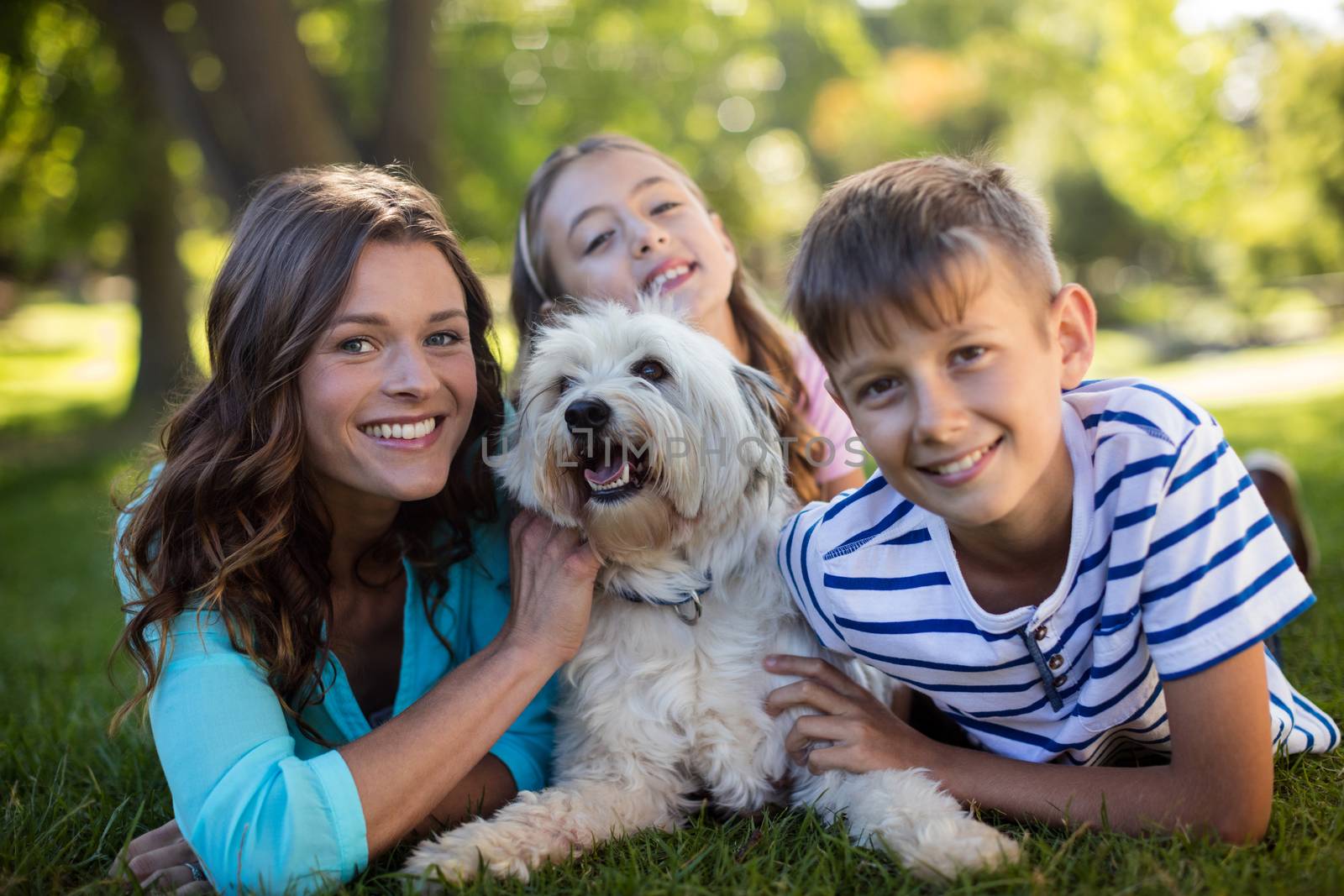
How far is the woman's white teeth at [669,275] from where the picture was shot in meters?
3.62

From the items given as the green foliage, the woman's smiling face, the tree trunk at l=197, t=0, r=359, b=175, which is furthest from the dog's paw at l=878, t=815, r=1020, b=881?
the green foliage

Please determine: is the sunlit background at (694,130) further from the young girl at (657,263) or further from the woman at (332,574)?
the woman at (332,574)

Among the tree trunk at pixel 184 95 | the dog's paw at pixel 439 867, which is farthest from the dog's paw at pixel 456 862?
the tree trunk at pixel 184 95

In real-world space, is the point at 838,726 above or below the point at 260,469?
below

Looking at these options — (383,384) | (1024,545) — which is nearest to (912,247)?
(1024,545)

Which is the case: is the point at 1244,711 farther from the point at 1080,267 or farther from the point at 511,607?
the point at 1080,267

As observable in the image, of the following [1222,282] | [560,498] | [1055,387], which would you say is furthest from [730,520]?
[1222,282]

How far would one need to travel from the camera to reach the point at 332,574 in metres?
2.96

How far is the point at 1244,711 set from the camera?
2055mm

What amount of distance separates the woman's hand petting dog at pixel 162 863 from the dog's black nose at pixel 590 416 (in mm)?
Answer: 1358

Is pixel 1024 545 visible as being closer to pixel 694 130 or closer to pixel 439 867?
pixel 439 867

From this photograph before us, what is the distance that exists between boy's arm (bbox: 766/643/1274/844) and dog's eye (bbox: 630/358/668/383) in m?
0.82

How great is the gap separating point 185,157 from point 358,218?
14.2 meters

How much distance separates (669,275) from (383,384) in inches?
52.7
